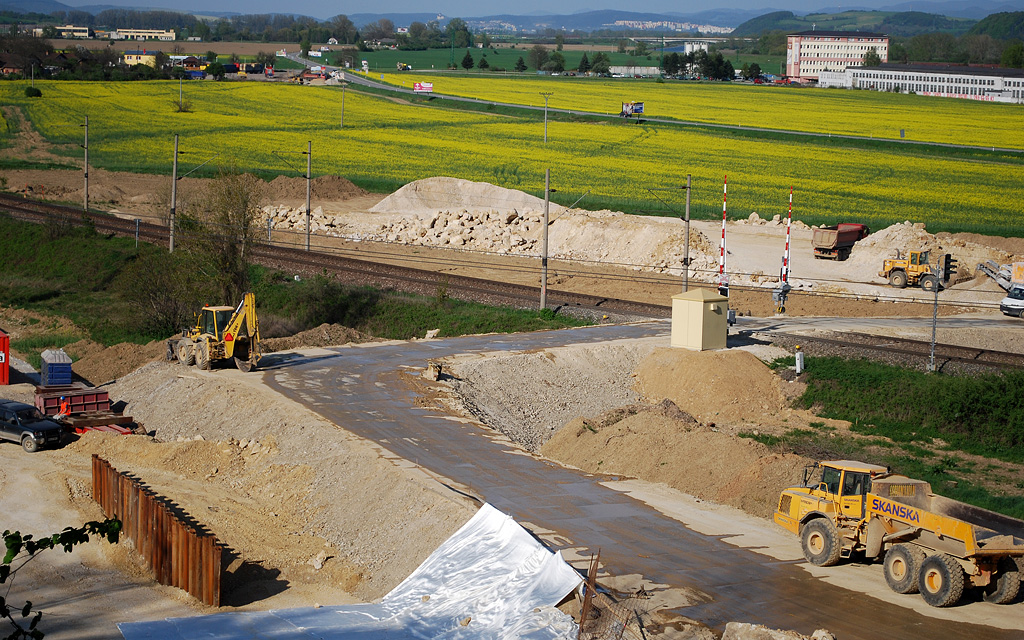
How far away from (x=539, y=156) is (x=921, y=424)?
61.5 m

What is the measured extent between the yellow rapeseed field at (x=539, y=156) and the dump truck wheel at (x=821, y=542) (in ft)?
148

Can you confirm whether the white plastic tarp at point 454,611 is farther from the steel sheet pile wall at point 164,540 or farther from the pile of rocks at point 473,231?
the pile of rocks at point 473,231

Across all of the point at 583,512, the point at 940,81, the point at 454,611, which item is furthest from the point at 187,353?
the point at 940,81

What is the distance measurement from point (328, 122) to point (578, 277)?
66.6 metres

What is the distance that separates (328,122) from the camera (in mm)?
111125

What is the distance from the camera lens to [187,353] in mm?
34625

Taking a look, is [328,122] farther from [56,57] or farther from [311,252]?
[56,57]

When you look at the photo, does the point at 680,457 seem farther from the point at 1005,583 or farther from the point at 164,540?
the point at 164,540

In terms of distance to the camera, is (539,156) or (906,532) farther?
(539,156)

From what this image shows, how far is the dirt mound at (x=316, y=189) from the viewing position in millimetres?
73625

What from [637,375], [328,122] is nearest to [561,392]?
[637,375]

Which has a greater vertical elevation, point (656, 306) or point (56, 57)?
point (56, 57)

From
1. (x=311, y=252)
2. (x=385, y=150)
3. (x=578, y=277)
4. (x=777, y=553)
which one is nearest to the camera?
(x=777, y=553)

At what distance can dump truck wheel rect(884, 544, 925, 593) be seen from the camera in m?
17.5
